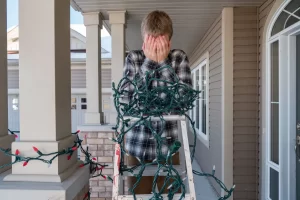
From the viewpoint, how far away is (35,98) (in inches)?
48.6

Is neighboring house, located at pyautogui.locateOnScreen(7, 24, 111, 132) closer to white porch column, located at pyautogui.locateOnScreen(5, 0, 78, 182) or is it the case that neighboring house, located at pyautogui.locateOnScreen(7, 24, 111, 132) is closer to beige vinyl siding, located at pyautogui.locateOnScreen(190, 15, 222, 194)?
beige vinyl siding, located at pyautogui.locateOnScreen(190, 15, 222, 194)

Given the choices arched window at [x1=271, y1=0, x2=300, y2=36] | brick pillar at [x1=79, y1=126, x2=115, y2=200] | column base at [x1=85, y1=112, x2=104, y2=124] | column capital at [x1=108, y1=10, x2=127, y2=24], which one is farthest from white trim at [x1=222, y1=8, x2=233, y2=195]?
column base at [x1=85, y1=112, x2=104, y2=124]

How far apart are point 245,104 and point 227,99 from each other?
0.92 ft

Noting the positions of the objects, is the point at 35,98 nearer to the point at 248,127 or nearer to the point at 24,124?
the point at 24,124

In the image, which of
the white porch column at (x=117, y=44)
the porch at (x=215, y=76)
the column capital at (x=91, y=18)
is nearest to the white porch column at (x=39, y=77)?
the porch at (x=215, y=76)

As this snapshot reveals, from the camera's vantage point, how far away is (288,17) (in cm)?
297

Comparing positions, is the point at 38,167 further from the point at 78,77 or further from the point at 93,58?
the point at 78,77

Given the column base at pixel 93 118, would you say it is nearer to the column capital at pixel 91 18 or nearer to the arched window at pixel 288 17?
the column capital at pixel 91 18

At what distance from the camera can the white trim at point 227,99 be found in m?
3.95

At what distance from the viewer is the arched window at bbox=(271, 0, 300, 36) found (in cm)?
280

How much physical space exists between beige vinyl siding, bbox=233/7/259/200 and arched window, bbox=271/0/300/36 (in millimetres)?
630

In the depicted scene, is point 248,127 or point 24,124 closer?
point 24,124

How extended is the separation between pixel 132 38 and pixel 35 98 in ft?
17.6

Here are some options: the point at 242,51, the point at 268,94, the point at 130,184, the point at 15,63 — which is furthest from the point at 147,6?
the point at 15,63
